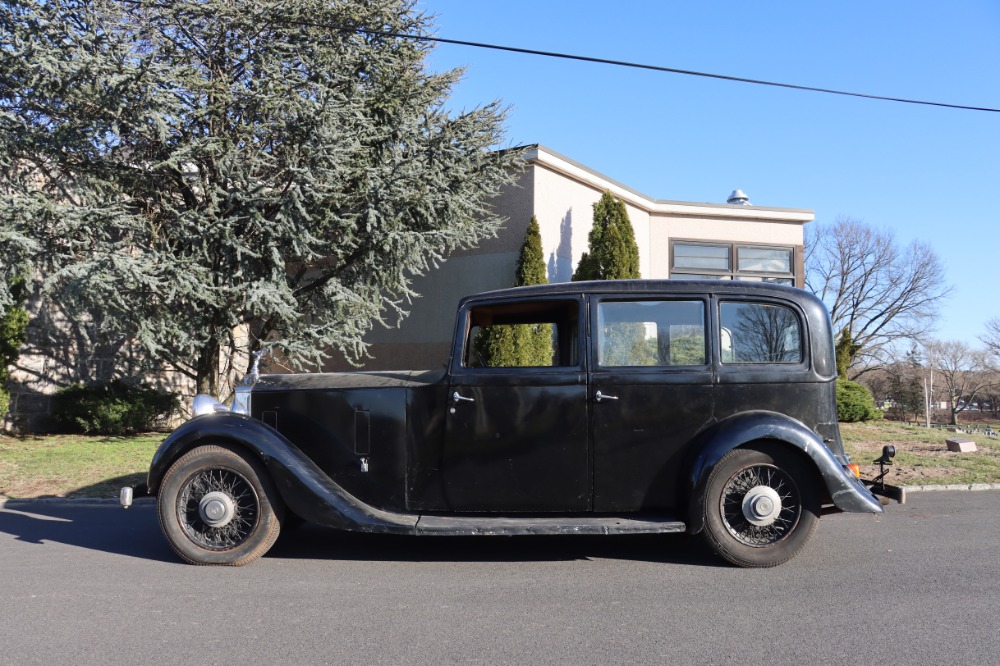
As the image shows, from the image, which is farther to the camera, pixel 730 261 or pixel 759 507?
pixel 730 261

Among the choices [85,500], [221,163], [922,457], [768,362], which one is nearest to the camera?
[768,362]

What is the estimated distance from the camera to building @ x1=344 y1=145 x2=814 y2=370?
47.1ft

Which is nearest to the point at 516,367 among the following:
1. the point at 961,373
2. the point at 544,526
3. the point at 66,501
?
the point at 544,526

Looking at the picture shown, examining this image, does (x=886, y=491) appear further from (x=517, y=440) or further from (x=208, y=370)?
(x=208, y=370)

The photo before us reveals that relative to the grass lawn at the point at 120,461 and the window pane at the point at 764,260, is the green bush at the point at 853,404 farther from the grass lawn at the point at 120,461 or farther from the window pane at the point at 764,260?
the window pane at the point at 764,260

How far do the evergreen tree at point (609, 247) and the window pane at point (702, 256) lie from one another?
3581 millimetres

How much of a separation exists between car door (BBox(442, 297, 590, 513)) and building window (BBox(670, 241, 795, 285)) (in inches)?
495

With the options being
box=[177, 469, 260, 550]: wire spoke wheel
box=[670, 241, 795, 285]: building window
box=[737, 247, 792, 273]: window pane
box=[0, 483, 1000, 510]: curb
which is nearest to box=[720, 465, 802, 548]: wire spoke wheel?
box=[177, 469, 260, 550]: wire spoke wheel

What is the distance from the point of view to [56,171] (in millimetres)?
11453

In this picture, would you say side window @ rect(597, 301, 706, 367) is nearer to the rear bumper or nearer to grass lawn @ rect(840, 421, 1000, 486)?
the rear bumper

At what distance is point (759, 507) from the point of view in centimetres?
469

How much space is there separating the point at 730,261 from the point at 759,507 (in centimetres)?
1326

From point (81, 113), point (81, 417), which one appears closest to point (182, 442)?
point (81, 113)

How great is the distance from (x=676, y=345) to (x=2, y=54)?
11078 mm
